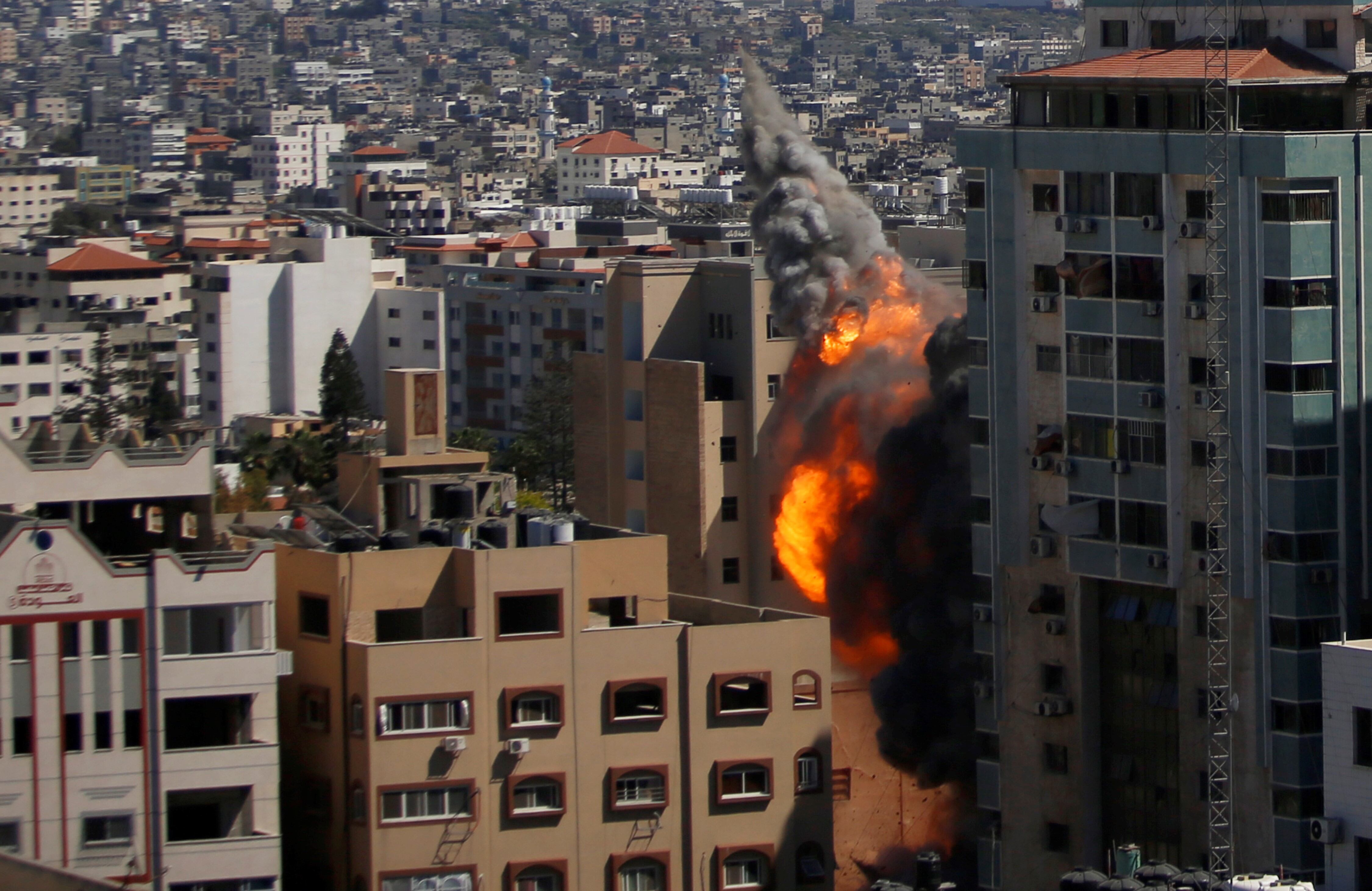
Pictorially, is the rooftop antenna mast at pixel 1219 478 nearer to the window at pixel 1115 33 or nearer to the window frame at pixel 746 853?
the window at pixel 1115 33

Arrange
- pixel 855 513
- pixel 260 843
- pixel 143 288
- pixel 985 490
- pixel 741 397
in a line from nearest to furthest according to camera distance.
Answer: pixel 260 843 → pixel 985 490 → pixel 855 513 → pixel 741 397 → pixel 143 288

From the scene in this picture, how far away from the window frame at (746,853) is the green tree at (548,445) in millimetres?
50429

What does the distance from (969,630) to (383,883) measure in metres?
14.3

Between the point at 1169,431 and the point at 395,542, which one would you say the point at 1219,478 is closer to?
the point at 1169,431

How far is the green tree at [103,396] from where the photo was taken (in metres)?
103

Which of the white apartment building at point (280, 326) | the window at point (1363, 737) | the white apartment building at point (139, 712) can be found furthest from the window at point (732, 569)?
the white apartment building at point (280, 326)

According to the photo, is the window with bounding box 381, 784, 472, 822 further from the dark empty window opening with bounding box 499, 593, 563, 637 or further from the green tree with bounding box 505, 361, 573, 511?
the green tree with bounding box 505, 361, 573, 511

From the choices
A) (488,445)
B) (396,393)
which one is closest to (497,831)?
(396,393)

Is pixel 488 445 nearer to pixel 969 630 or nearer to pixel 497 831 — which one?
pixel 969 630

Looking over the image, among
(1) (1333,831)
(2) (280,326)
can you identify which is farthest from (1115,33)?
(2) (280,326)

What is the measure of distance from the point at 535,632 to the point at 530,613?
13.8 inches

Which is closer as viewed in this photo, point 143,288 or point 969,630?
point 969,630

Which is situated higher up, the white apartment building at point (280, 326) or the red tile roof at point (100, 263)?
the red tile roof at point (100, 263)

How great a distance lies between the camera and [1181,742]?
44812 millimetres
